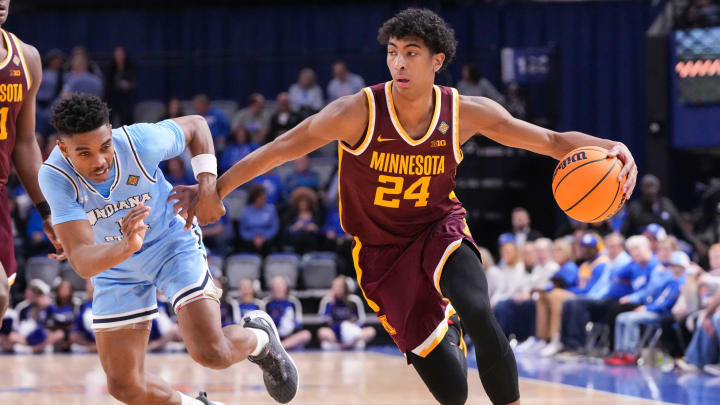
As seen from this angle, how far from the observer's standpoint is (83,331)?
13758mm

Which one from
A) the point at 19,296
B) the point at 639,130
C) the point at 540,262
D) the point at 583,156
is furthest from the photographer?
the point at 639,130

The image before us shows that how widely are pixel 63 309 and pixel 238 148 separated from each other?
347 centimetres

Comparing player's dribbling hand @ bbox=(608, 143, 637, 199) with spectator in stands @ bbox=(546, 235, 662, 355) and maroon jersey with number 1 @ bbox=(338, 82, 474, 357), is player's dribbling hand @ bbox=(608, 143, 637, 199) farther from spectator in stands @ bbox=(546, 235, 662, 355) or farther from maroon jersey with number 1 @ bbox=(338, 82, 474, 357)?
spectator in stands @ bbox=(546, 235, 662, 355)

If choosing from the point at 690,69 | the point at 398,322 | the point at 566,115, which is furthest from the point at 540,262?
the point at 398,322

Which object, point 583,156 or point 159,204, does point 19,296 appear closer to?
point 159,204

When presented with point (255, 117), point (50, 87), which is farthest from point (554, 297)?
point (50, 87)

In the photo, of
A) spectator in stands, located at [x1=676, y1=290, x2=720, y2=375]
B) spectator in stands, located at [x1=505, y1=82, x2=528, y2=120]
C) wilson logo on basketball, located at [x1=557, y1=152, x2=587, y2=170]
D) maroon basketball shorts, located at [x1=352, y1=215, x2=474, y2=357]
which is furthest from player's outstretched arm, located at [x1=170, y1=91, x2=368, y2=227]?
spectator in stands, located at [x1=505, y1=82, x2=528, y2=120]

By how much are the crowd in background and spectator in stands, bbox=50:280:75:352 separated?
0.05ft

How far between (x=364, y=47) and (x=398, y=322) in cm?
1318

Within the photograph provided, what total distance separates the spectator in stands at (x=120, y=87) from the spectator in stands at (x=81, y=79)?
20 centimetres

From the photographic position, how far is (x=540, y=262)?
13266 millimetres

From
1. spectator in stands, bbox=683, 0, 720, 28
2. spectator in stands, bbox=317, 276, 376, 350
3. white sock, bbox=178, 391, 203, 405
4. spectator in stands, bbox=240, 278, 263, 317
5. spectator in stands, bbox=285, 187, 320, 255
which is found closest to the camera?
white sock, bbox=178, 391, 203, 405

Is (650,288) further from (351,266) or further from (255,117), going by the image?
(255,117)

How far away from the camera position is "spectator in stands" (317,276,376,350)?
13.6 metres
